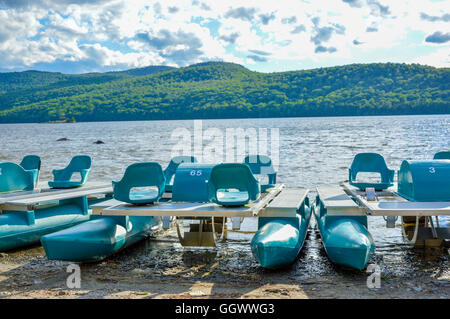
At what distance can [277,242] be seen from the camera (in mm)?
5637

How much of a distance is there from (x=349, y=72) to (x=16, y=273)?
105767 millimetres

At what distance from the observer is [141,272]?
601cm

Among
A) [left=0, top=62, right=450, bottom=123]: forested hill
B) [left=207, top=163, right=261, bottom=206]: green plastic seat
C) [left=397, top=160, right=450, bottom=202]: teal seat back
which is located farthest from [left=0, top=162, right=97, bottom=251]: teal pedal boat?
[left=0, top=62, right=450, bottom=123]: forested hill

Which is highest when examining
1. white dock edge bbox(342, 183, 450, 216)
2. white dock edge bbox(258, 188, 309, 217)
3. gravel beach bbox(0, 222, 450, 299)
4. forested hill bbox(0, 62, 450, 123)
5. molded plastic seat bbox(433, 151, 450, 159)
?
forested hill bbox(0, 62, 450, 123)

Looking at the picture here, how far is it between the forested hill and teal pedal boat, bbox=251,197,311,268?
97902 millimetres

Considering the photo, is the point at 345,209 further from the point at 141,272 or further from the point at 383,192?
the point at 141,272

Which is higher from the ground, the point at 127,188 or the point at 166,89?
the point at 166,89

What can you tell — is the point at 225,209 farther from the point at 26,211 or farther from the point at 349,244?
the point at 26,211

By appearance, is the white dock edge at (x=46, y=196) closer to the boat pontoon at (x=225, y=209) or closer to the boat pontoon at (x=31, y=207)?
the boat pontoon at (x=31, y=207)

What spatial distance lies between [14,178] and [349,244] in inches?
232

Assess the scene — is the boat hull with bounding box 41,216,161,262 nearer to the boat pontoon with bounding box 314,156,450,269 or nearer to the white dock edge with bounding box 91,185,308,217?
the white dock edge with bounding box 91,185,308,217

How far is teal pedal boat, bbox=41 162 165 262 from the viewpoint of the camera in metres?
5.82
